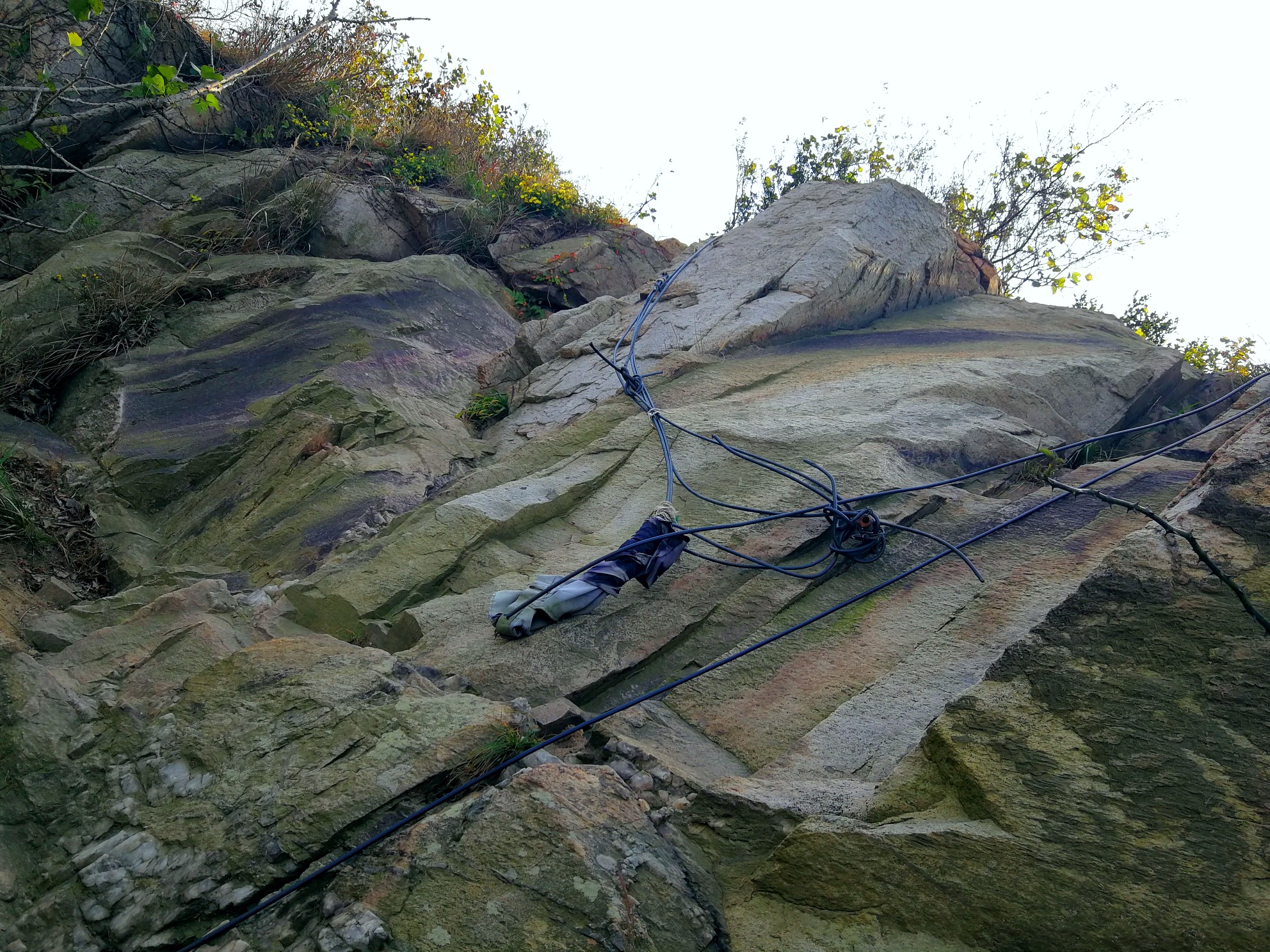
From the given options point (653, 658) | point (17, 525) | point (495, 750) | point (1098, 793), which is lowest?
point (17, 525)

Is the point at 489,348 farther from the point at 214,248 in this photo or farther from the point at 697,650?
the point at 697,650

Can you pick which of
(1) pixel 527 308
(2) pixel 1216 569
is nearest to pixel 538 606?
(2) pixel 1216 569

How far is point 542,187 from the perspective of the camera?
321 inches

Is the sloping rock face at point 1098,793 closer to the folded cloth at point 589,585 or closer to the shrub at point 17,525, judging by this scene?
the folded cloth at point 589,585

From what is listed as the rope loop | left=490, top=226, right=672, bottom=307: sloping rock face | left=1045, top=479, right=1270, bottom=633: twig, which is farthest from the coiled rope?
left=490, top=226, right=672, bottom=307: sloping rock face

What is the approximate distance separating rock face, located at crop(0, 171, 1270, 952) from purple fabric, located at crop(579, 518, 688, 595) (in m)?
0.09

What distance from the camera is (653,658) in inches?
124

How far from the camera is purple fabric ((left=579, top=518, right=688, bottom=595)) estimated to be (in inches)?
131

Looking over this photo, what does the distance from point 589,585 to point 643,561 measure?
0.77ft

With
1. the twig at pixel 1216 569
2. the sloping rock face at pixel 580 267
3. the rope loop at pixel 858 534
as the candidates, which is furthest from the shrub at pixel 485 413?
the twig at pixel 1216 569

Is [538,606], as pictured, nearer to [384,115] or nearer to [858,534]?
[858,534]

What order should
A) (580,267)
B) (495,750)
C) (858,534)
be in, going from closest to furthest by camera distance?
(495,750) < (858,534) < (580,267)

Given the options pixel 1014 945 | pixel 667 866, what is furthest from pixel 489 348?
pixel 1014 945

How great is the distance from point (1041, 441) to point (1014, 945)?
2.89 m
